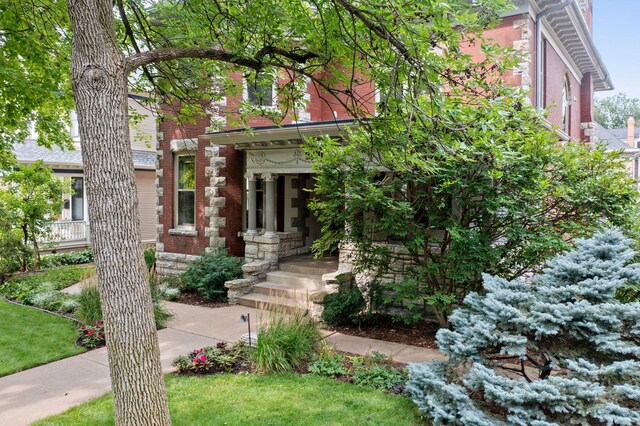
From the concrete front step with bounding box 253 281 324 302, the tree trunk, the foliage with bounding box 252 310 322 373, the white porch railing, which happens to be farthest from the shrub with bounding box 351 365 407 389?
the white porch railing

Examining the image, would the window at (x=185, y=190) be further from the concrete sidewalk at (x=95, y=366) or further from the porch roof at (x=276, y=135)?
the concrete sidewalk at (x=95, y=366)

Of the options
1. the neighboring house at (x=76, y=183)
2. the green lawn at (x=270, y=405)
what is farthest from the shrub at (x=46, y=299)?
the neighboring house at (x=76, y=183)

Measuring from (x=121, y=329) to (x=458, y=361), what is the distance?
3124 millimetres

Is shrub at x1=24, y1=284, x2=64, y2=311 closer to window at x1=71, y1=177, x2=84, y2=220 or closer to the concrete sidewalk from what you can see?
the concrete sidewalk

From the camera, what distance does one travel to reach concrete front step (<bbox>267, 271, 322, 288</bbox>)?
9.52 metres

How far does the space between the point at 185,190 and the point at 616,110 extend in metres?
60.8

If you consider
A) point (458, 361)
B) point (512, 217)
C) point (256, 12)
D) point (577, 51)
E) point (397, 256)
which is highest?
point (577, 51)

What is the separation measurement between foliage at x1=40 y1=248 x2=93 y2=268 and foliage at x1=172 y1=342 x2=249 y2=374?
10.9 m


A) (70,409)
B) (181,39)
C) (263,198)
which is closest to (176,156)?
(263,198)

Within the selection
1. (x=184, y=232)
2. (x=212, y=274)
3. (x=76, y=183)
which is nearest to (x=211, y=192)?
(x=184, y=232)

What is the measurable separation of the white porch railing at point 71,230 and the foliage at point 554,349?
17.4 metres

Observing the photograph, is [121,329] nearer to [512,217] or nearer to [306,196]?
[512,217]

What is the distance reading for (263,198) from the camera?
11.5 metres

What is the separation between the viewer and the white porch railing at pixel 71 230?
17594mm
